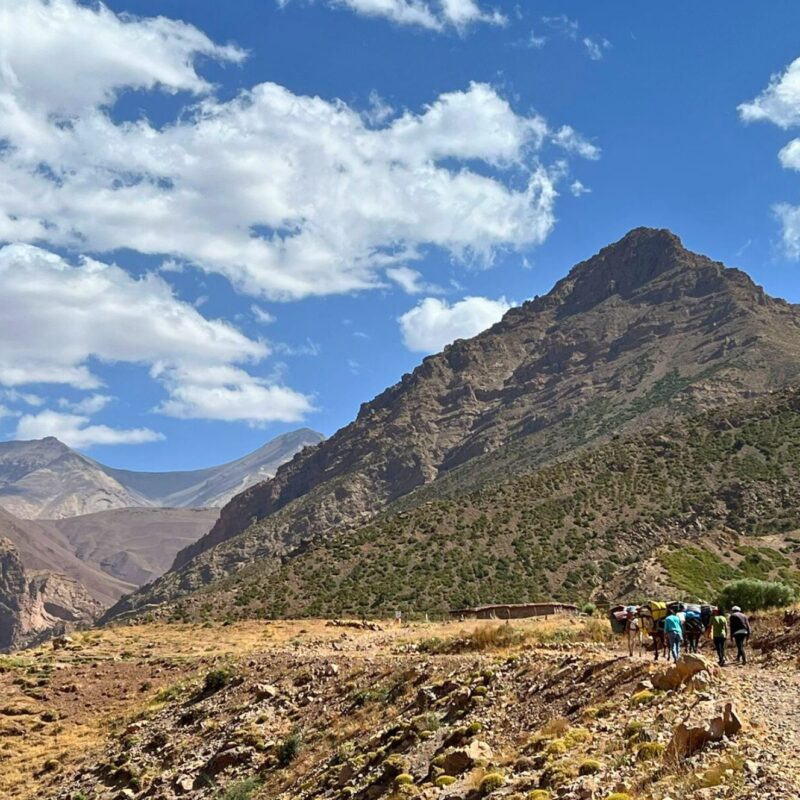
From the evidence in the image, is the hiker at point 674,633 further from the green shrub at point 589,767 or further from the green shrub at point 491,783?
the green shrub at point 589,767

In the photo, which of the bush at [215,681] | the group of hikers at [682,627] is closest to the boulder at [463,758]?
the group of hikers at [682,627]

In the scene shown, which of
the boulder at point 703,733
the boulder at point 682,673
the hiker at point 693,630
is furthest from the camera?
the hiker at point 693,630

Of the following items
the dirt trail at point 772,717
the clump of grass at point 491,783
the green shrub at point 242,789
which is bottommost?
the green shrub at point 242,789

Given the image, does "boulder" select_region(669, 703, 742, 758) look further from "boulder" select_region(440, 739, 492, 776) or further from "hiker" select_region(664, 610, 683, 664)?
"hiker" select_region(664, 610, 683, 664)

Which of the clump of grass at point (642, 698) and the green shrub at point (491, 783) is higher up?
the clump of grass at point (642, 698)

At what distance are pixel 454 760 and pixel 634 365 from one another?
461ft

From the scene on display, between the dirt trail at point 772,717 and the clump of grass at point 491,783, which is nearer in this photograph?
the dirt trail at point 772,717

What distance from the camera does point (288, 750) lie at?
1942cm

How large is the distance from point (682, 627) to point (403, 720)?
697 centimetres

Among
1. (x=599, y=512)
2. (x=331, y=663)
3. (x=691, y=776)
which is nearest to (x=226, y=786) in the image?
(x=331, y=663)

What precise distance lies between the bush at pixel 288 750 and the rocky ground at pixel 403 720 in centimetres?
3

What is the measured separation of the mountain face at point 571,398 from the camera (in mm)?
117625

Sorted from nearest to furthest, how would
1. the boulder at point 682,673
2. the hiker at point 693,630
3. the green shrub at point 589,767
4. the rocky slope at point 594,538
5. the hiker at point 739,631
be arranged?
the green shrub at point 589,767
the boulder at point 682,673
the hiker at point 739,631
the hiker at point 693,630
the rocky slope at point 594,538

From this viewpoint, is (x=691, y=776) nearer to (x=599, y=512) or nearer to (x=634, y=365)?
(x=599, y=512)
